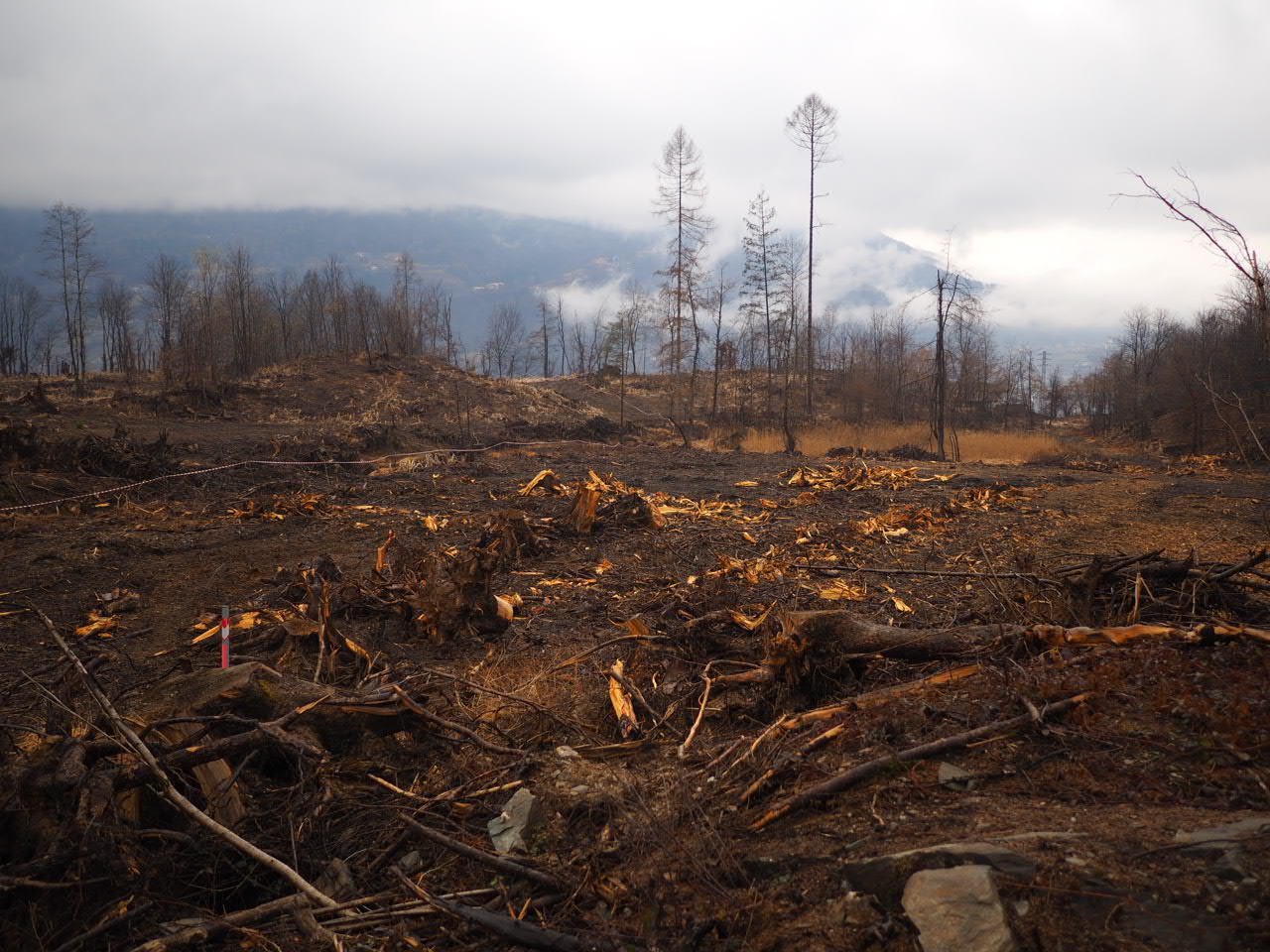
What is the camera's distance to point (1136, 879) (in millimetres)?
1870

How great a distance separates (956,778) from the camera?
104 inches

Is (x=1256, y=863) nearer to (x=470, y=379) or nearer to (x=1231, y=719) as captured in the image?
(x=1231, y=719)

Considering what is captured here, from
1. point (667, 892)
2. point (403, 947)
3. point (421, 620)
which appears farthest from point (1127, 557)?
point (421, 620)

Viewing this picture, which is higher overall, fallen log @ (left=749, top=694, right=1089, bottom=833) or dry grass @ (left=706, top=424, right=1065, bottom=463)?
dry grass @ (left=706, top=424, right=1065, bottom=463)

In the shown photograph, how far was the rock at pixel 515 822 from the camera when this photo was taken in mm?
2875

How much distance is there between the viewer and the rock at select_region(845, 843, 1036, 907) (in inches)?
80.4

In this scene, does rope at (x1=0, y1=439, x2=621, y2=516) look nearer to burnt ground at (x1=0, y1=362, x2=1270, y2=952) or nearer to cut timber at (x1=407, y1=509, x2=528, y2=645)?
burnt ground at (x1=0, y1=362, x2=1270, y2=952)

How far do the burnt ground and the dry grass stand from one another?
51.3 feet

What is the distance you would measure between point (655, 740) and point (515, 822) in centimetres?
96

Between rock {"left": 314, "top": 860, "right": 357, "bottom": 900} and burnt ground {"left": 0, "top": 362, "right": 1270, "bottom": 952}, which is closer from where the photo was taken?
burnt ground {"left": 0, "top": 362, "right": 1270, "bottom": 952}

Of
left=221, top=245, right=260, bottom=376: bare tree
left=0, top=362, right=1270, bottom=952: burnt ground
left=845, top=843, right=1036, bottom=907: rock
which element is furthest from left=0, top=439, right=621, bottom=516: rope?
left=221, top=245, right=260, bottom=376: bare tree

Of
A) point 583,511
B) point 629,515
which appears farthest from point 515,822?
point 629,515

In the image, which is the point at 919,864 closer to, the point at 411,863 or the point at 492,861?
the point at 492,861

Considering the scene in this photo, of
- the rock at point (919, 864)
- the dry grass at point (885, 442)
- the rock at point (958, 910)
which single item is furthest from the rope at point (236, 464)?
the rock at point (958, 910)
